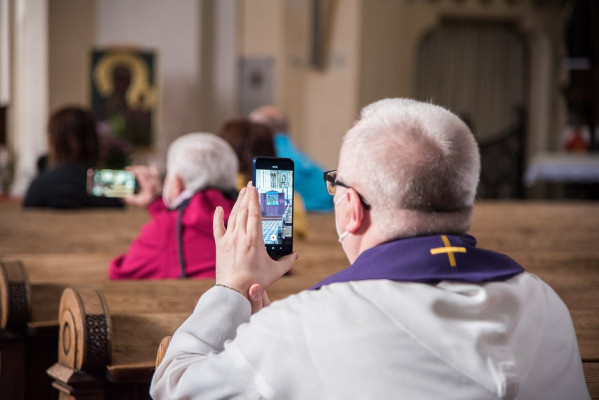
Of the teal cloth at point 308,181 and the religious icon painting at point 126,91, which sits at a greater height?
the religious icon painting at point 126,91

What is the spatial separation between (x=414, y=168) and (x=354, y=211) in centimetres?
14

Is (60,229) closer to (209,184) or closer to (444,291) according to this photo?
(209,184)

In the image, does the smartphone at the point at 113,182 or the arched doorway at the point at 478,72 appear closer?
the smartphone at the point at 113,182

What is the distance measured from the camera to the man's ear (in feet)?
5.08

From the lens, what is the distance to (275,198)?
1.77 m

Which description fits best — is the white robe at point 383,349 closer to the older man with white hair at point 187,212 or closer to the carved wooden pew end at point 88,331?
the carved wooden pew end at point 88,331

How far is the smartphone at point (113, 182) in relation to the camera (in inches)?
174

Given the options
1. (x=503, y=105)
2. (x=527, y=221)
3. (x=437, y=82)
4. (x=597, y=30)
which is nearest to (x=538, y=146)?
(x=503, y=105)

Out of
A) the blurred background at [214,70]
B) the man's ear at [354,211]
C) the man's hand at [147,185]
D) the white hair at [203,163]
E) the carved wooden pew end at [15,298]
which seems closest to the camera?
the man's ear at [354,211]

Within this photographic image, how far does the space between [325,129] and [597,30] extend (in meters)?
3.77

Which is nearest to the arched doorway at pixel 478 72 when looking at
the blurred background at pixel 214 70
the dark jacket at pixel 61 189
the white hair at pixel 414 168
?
the blurred background at pixel 214 70

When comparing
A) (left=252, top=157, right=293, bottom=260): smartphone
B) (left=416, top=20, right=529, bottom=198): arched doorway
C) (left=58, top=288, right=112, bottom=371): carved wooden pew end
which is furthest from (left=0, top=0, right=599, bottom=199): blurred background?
(left=252, top=157, right=293, bottom=260): smartphone

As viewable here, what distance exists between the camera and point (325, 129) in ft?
40.1

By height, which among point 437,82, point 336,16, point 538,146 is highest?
point 336,16
